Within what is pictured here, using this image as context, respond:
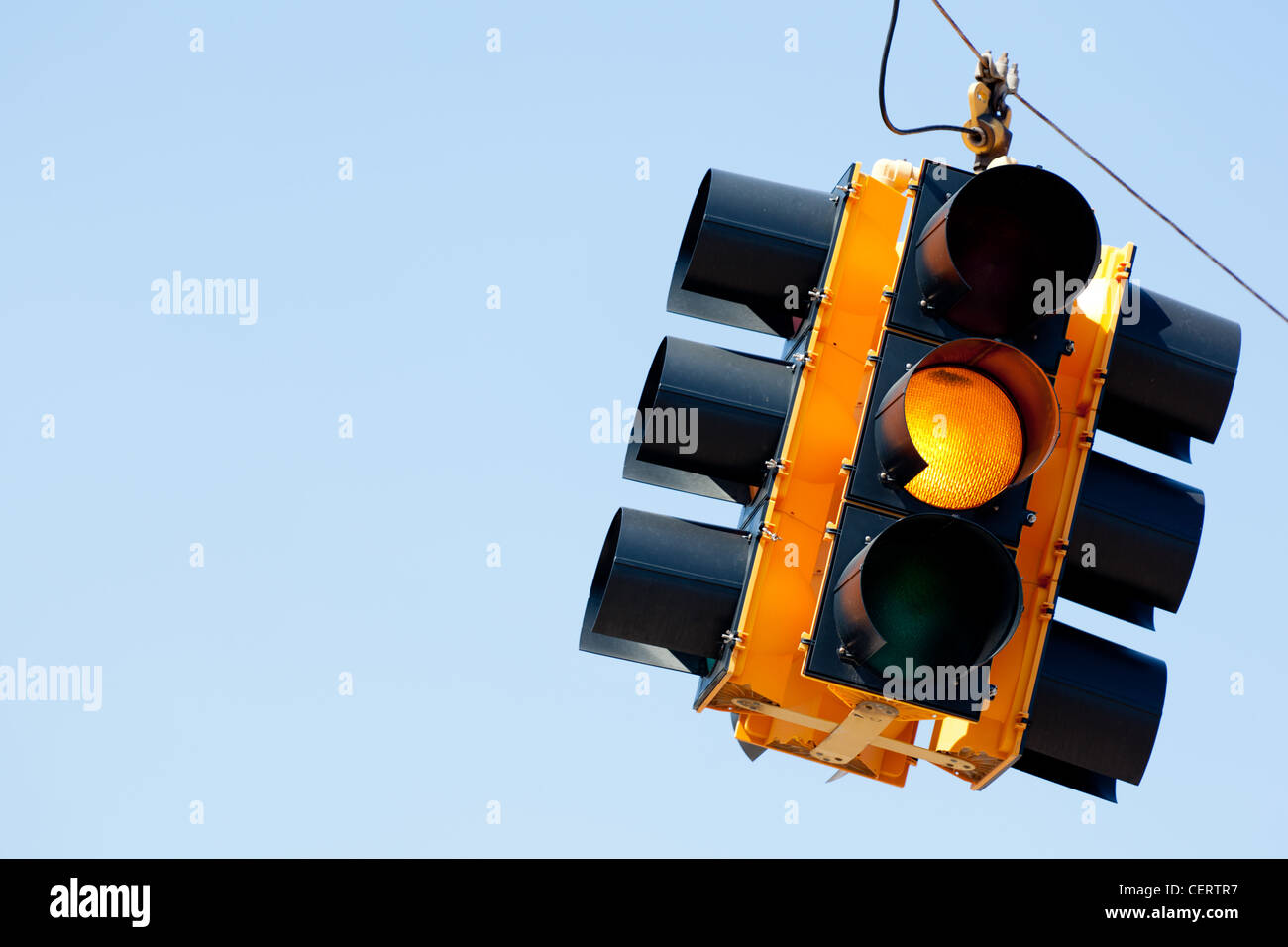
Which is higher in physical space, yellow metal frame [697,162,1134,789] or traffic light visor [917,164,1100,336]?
traffic light visor [917,164,1100,336]

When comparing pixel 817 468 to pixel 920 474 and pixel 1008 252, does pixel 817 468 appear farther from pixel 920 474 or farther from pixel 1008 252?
pixel 1008 252

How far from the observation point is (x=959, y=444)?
5.35 m

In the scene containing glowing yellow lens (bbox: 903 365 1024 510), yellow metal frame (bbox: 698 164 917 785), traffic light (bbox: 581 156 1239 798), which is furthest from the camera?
yellow metal frame (bbox: 698 164 917 785)

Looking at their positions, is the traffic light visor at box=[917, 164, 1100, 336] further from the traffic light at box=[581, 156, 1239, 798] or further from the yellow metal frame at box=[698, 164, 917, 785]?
the yellow metal frame at box=[698, 164, 917, 785]

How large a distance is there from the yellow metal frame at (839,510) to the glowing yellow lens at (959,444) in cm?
21

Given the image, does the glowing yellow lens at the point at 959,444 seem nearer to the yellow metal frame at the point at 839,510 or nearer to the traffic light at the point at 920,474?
the traffic light at the point at 920,474

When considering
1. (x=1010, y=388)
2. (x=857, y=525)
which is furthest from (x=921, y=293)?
(x=857, y=525)

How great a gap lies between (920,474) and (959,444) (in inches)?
6.4

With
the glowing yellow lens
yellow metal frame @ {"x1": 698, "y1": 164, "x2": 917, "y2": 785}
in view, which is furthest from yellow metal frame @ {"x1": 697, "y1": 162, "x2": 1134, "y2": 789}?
the glowing yellow lens

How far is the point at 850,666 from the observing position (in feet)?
17.0

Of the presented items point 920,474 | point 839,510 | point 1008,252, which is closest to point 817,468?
point 839,510

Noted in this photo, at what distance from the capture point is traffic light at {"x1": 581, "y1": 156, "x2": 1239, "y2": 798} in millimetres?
5176

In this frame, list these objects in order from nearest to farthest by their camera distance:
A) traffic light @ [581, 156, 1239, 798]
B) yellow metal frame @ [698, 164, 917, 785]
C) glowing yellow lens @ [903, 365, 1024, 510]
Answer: traffic light @ [581, 156, 1239, 798], glowing yellow lens @ [903, 365, 1024, 510], yellow metal frame @ [698, 164, 917, 785]

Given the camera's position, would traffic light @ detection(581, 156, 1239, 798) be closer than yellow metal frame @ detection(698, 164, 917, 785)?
Yes
